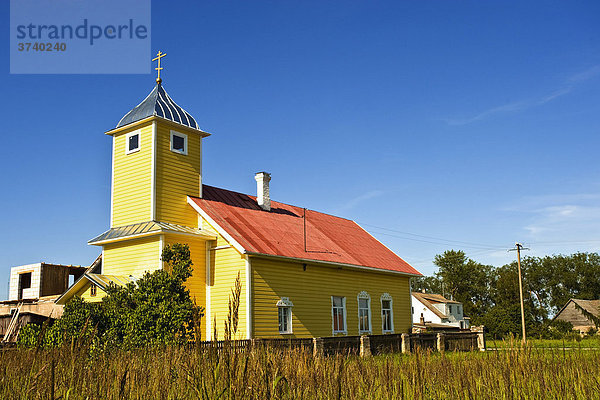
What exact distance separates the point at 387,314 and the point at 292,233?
700cm

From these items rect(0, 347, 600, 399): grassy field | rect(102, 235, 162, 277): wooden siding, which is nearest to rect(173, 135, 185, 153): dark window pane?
rect(102, 235, 162, 277): wooden siding

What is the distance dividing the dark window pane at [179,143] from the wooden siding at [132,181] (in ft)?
3.57

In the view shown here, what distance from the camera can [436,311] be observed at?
6384 cm

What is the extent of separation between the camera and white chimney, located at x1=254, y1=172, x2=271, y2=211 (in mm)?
25250

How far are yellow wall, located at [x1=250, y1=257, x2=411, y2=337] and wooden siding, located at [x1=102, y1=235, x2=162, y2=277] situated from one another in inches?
139

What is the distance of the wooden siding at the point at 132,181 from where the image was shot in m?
20.5

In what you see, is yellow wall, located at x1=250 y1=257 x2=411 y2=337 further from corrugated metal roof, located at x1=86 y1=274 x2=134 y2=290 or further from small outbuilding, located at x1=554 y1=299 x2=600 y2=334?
small outbuilding, located at x1=554 y1=299 x2=600 y2=334

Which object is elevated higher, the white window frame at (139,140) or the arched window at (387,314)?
the white window frame at (139,140)

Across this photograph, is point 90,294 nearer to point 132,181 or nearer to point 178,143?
point 132,181

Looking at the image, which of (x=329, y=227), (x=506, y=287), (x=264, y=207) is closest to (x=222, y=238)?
(x=264, y=207)

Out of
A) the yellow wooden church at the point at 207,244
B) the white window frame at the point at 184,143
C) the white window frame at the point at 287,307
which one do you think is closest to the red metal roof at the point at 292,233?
the yellow wooden church at the point at 207,244

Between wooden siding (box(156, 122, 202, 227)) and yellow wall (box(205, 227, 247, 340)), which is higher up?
wooden siding (box(156, 122, 202, 227))

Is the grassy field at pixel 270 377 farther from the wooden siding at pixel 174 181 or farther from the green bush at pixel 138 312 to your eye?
the wooden siding at pixel 174 181

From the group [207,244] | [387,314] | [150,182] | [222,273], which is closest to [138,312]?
[222,273]
